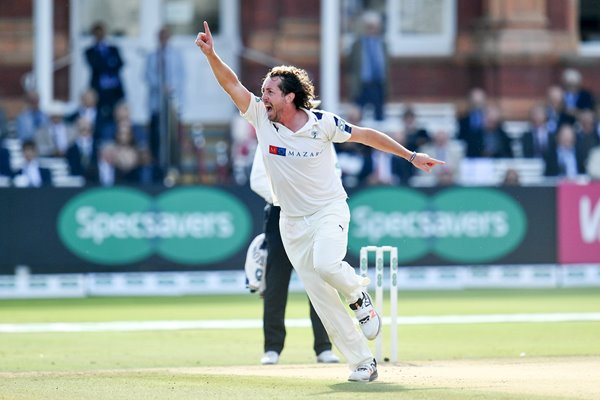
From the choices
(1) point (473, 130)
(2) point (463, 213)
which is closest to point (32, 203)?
(2) point (463, 213)

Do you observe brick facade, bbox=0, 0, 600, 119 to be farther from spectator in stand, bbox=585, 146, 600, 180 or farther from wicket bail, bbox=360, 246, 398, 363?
wicket bail, bbox=360, 246, 398, 363

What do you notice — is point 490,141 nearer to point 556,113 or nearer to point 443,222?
point 556,113

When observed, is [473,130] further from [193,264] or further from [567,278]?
[193,264]

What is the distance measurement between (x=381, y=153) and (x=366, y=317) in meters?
10.4

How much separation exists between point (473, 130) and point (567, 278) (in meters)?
2.87

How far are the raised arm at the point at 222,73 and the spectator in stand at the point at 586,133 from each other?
12.4 metres

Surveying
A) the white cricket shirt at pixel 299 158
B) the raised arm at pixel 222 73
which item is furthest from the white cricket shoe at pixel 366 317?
the raised arm at pixel 222 73

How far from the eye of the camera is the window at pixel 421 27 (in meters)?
25.7

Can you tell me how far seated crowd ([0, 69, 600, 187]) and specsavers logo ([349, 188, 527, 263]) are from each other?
0.36 metres

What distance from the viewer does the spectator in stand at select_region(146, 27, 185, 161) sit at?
2083 cm

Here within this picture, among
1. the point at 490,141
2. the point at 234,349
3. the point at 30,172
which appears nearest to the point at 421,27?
the point at 490,141

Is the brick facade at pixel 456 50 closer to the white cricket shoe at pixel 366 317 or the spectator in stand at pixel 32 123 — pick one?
the spectator in stand at pixel 32 123

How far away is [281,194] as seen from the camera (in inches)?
389

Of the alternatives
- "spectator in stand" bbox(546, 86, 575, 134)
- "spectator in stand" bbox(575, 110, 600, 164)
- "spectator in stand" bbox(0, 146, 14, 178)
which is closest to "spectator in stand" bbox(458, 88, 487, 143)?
"spectator in stand" bbox(546, 86, 575, 134)
